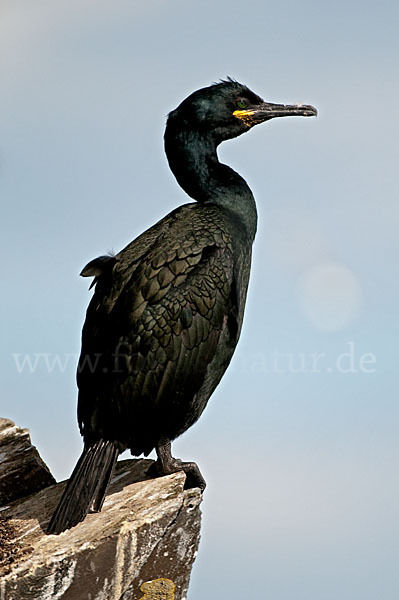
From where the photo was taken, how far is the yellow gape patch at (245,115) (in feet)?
20.8

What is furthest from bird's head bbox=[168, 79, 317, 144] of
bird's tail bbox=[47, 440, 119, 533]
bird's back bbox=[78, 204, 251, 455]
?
bird's tail bbox=[47, 440, 119, 533]

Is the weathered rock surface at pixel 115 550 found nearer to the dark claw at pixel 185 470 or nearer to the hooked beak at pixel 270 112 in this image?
the dark claw at pixel 185 470

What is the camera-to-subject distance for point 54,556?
16.2 feet

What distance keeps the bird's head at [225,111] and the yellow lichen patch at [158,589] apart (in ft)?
10.1

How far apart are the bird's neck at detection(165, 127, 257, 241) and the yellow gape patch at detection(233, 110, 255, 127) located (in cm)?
32

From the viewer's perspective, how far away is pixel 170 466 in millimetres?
5707

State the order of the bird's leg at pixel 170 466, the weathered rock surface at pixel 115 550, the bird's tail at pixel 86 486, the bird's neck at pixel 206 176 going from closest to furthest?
the weathered rock surface at pixel 115 550 < the bird's tail at pixel 86 486 < the bird's leg at pixel 170 466 < the bird's neck at pixel 206 176

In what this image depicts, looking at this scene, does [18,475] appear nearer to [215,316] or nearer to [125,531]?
[125,531]

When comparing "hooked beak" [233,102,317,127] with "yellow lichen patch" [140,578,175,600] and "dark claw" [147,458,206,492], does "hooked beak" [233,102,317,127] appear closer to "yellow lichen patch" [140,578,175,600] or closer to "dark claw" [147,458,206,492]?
"dark claw" [147,458,206,492]

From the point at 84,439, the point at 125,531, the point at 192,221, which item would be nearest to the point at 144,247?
the point at 192,221

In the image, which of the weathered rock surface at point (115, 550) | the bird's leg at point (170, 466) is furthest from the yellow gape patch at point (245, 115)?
the weathered rock surface at point (115, 550)

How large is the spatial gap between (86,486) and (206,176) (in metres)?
2.31

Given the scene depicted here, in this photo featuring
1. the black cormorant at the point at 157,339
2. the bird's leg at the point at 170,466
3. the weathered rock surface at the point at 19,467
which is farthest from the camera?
the weathered rock surface at the point at 19,467

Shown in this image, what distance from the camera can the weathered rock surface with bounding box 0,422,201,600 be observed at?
4934 mm
